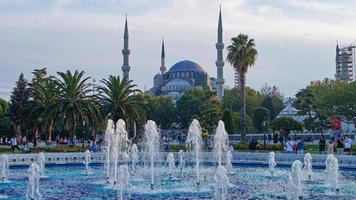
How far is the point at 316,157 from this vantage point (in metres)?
21.9

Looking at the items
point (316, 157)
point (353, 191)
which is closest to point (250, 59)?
point (316, 157)

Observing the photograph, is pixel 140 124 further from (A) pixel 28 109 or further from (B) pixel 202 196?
(B) pixel 202 196

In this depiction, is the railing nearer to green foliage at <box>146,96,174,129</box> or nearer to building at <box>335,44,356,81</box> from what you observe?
green foliage at <box>146,96,174,129</box>

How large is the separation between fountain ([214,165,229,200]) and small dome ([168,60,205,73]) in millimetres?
102457

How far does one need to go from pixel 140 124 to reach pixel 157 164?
866 centimetres

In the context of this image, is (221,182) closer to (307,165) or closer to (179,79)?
(307,165)

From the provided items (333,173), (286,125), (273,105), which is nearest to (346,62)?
(273,105)

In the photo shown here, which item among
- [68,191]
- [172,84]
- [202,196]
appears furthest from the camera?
[172,84]

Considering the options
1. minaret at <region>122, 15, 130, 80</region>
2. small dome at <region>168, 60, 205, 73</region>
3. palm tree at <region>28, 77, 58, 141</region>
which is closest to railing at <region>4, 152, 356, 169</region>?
palm tree at <region>28, 77, 58, 141</region>

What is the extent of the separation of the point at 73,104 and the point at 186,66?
89.8 metres

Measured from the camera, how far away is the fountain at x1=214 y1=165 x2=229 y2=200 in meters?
12.1

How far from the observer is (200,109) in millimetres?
56594

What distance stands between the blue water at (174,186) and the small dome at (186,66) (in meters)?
95.9

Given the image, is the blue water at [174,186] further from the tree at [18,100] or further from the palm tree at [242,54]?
the tree at [18,100]
